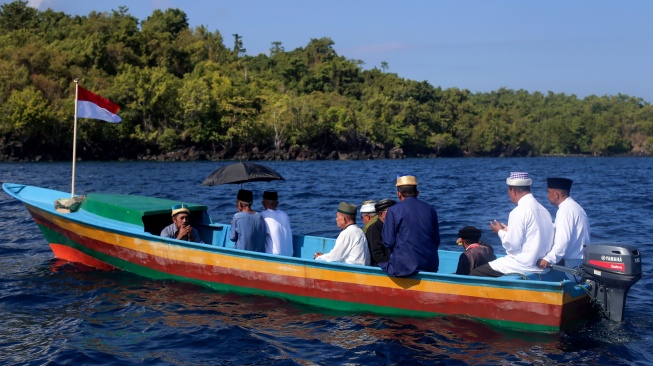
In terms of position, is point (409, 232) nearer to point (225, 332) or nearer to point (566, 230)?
point (566, 230)

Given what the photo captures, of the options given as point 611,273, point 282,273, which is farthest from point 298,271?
point 611,273

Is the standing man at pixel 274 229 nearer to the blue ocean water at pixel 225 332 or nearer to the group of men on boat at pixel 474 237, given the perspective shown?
the blue ocean water at pixel 225 332

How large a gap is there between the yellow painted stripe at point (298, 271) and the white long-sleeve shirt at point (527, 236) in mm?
417

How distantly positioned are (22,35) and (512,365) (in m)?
86.2

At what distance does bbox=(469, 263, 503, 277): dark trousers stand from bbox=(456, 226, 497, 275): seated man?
0.68 ft

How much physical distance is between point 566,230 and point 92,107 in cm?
926

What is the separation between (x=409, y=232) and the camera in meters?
8.84

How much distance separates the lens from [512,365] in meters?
7.52

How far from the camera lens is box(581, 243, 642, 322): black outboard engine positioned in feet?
26.9

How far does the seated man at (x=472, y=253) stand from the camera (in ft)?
30.6

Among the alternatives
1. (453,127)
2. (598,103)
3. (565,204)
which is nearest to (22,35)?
(453,127)

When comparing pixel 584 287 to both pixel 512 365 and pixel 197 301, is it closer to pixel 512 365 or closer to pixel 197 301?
pixel 512 365

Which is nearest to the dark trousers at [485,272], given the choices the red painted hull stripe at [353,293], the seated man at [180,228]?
the red painted hull stripe at [353,293]

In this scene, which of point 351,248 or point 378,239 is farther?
point 378,239
